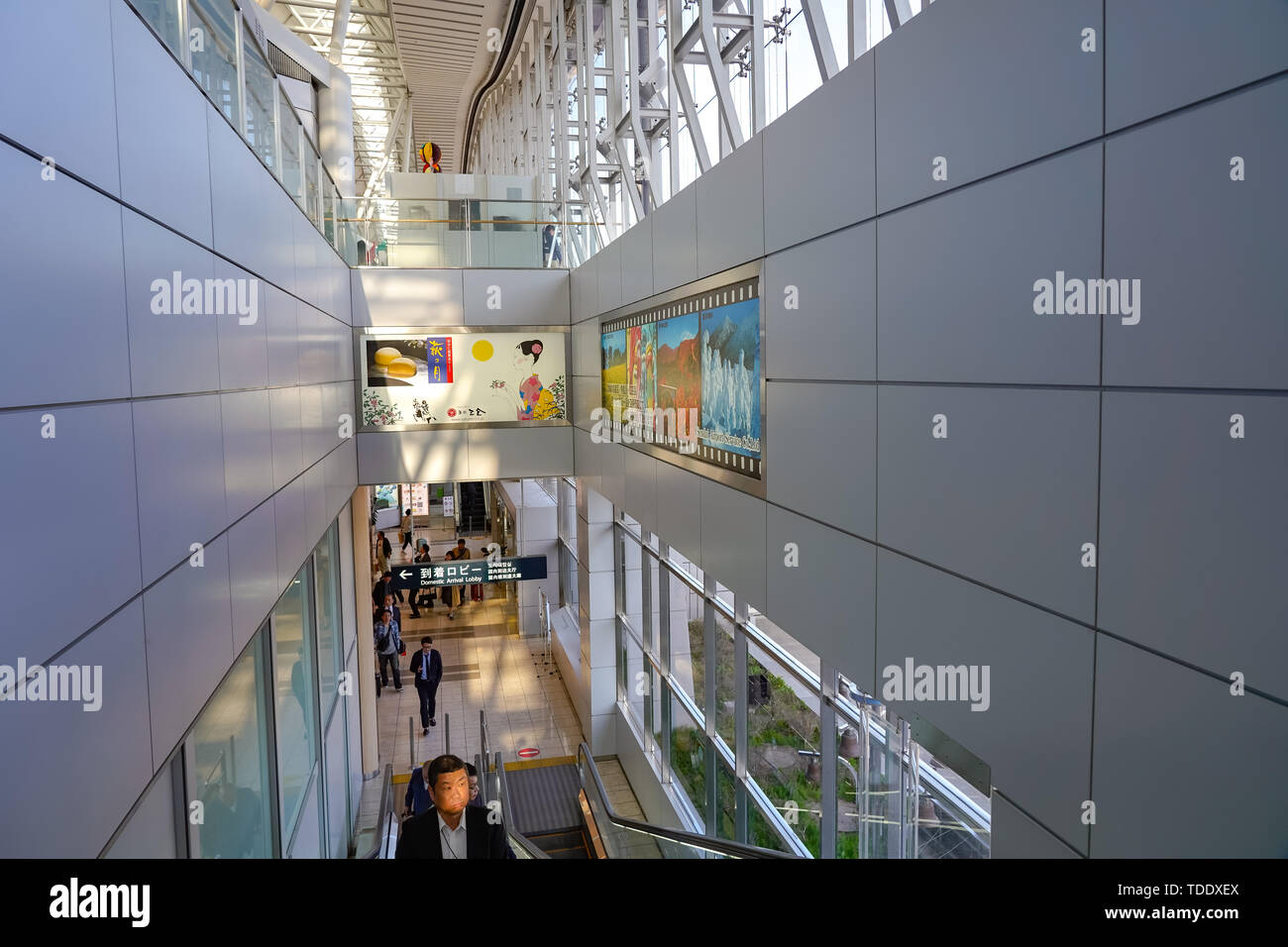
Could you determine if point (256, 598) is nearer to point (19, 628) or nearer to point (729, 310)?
point (19, 628)

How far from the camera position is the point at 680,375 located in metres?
7.92

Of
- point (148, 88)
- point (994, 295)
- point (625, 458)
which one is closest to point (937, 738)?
point (994, 295)

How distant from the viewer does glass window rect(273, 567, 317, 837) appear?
659 centimetres

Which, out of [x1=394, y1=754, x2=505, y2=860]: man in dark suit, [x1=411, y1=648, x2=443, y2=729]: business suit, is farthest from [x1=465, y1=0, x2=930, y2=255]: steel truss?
[x1=411, y1=648, x2=443, y2=729]: business suit

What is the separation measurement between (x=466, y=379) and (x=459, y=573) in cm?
303

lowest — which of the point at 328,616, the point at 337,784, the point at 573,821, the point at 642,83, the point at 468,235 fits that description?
the point at 573,821

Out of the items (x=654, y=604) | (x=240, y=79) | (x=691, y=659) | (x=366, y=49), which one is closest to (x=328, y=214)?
(x=240, y=79)

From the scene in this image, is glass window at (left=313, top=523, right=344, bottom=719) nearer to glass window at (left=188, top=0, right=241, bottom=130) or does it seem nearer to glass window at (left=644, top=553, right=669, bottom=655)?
glass window at (left=644, top=553, right=669, bottom=655)

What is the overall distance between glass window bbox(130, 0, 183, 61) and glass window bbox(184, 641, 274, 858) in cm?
301

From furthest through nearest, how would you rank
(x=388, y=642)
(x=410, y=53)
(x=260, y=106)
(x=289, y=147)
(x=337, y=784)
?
(x=410, y=53) < (x=388, y=642) < (x=337, y=784) < (x=289, y=147) < (x=260, y=106)

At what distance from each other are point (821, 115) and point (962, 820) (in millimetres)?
4208

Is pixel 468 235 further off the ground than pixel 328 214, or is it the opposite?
pixel 468 235

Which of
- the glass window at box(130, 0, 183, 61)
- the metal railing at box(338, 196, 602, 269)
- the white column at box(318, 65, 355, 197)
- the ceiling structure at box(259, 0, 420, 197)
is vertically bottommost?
the glass window at box(130, 0, 183, 61)

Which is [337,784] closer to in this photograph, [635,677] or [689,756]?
[689,756]
